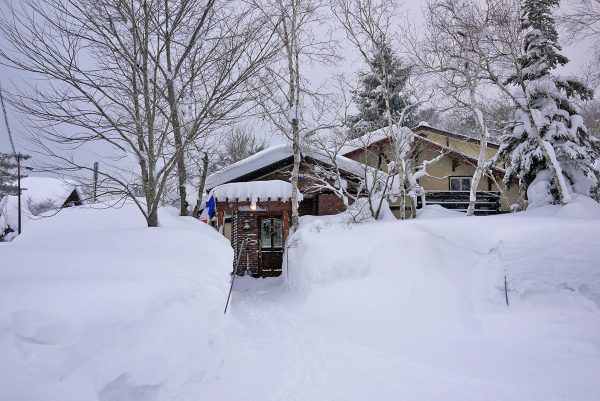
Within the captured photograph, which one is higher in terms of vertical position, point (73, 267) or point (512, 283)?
point (73, 267)

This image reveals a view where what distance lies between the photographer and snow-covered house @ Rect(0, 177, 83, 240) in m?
22.8

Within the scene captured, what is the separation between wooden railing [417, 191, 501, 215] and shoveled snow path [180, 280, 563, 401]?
11844 millimetres

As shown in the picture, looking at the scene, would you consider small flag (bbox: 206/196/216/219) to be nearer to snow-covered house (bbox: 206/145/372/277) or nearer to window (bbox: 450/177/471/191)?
snow-covered house (bbox: 206/145/372/277)

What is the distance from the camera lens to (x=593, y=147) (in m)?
10.6

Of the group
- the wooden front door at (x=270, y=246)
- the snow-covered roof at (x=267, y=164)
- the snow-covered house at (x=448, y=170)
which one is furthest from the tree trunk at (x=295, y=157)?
the snow-covered house at (x=448, y=170)

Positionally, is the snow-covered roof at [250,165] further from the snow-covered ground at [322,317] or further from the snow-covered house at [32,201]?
the snow-covered house at [32,201]

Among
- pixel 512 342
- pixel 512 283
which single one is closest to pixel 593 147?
pixel 512 283

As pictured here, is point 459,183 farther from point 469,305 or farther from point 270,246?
point 469,305

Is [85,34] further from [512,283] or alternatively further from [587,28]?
[587,28]

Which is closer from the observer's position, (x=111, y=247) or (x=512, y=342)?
(x=111, y=247)

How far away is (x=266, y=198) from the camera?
484 inches

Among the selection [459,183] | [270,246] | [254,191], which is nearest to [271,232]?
[270,246]

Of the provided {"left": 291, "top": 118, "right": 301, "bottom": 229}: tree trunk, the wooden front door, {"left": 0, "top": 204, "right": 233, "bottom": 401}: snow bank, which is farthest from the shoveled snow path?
the wooden front door

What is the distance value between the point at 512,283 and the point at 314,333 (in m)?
3.69
